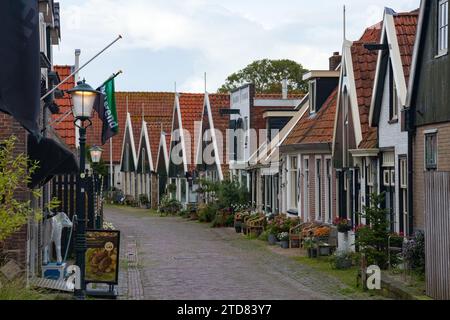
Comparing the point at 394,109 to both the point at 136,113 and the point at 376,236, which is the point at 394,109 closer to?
the point at 376,236

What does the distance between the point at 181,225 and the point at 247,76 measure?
3720cm

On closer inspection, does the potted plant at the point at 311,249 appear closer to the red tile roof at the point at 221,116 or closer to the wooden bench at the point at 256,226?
the wooden bench at the point at 256,226

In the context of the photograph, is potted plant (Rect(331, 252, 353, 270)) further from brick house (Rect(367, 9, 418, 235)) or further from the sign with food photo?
the sign with food photo

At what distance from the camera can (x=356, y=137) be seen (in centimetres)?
2659

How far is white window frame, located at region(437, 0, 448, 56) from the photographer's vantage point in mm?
20203

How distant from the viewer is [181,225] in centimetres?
4469

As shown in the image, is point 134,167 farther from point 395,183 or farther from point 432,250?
point 432,250

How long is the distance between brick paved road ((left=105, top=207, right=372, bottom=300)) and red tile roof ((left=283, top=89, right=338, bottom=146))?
3630 mm

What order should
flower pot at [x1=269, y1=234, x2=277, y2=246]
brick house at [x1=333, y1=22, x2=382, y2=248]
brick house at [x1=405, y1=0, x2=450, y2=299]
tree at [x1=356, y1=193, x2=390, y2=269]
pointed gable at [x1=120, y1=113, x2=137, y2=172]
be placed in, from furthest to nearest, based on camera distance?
1. pointed gable at [x1=120, y1=113, x2=137, y2=172]
2. flower pot at [x1=269, y1=234, x2=277, y2=246]
3. brick house at [x1=333, y1=22, x2=382, y2=248]
4. tree at [x1=356, y1=193, x2=390, y2=269]
5. brick house at [x1=405, y1=0, x2=450, y2=299]

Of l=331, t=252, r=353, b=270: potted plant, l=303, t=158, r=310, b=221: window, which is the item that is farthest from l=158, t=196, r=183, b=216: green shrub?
l=331, t=252, r=353, b=270: potted plant

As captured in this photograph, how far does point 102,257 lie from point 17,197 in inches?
88.4

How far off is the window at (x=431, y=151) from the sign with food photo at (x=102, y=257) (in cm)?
669

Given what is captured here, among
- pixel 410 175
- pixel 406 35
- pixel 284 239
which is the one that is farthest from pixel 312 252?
pixel 406 35
